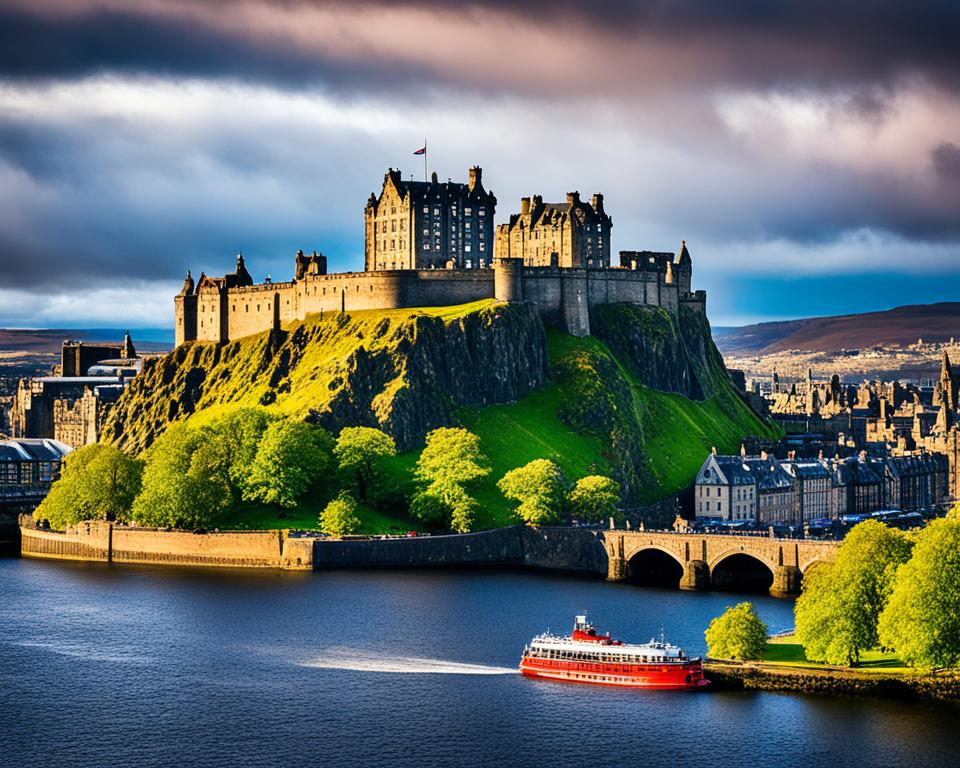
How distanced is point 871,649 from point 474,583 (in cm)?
5611

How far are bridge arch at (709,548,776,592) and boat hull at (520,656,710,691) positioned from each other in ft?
148

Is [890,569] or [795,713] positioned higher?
→ [890,569]

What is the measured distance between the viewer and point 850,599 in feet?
437

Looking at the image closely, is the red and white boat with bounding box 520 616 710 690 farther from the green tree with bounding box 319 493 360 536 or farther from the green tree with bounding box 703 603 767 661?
the green tree with bounding box 319 493 360 536

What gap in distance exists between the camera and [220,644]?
150500 mm

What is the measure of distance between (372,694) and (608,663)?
18432 mm

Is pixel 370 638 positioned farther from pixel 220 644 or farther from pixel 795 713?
pixel 795 713

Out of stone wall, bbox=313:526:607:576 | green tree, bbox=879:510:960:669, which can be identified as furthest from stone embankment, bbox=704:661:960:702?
stone wall, bbox=313:526:607:576

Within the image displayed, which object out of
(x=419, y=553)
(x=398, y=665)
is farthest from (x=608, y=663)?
(x=419, y=553)

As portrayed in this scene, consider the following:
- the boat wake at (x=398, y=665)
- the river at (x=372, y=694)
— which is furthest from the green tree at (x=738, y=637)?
the boat wake at (x=398, y=665)

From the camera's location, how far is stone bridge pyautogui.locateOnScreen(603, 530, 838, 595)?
6845 inches

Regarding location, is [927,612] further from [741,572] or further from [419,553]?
[419,553]

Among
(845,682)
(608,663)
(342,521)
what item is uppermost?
(342,521)

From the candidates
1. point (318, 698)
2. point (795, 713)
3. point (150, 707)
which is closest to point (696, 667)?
point (795, 713)
